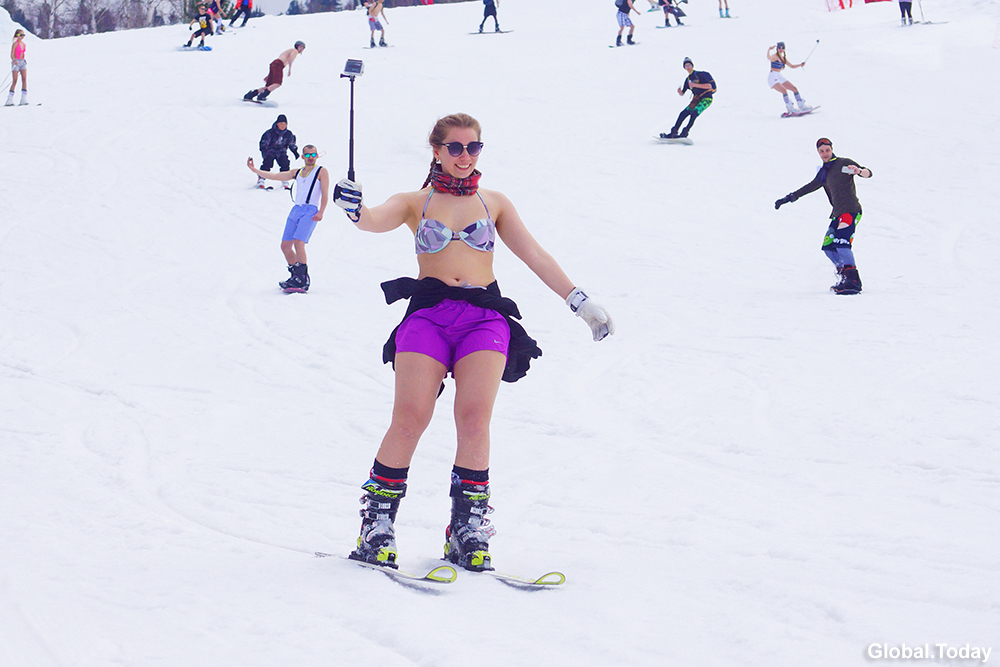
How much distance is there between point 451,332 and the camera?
3.52 metres

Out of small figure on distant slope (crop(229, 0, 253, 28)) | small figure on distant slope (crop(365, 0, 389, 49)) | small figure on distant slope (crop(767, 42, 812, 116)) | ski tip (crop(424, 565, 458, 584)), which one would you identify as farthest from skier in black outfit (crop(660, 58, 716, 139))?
small figure on distant slope (crop(229, 0, 253, 28))

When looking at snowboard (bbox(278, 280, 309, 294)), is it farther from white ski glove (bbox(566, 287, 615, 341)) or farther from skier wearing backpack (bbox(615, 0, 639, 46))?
skier wearing backpack (bbox(615, 0, 639, 46))

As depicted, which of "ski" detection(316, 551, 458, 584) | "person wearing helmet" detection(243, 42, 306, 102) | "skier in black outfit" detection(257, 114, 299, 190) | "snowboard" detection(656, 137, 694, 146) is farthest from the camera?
"person wearing helmet" detection(243, 42, 306, 102)

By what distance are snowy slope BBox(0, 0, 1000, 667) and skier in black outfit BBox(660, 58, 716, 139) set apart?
87 centimetres

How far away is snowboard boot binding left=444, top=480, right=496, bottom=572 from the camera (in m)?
3.56

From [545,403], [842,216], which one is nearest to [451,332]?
[545,403]

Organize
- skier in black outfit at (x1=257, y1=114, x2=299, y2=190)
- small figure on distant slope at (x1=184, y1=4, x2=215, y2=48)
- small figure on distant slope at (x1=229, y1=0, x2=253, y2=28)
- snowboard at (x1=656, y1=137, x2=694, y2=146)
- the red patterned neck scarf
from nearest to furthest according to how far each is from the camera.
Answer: the red patterned neck scarf
skier in black outfit at (x1=257, y1=114, x2=299, y2=190)
snowboard at (x1=656, y1=137, x2=694, y2=146)
small figure on distant slope at (x1=184, y1=4, x2=215, y2=48)
small figure on distant slope at (x1=229, y1=0, x2=253, y2=28)

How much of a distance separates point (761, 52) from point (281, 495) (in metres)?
23.5

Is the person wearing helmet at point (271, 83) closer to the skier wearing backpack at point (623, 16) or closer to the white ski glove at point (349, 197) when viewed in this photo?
the skier wearing backpack at point (623, 16)

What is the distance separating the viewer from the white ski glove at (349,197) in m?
3.47

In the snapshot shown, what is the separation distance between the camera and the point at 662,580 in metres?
3.60

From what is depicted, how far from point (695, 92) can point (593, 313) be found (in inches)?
583

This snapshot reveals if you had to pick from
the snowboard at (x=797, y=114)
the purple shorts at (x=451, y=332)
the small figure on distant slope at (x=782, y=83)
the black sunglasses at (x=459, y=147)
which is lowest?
the purple shorts at (x=451, y=332)

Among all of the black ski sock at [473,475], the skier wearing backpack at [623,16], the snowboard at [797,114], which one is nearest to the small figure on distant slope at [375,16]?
the skier wearing backpack at [623,16]
